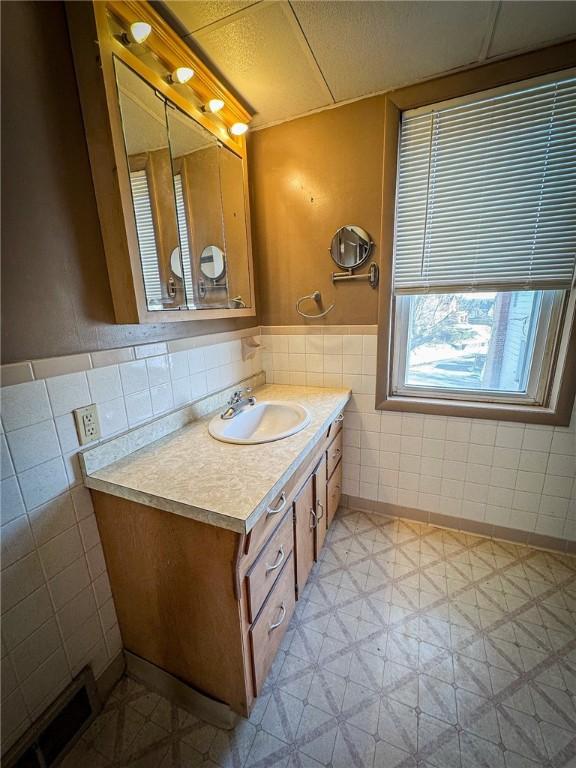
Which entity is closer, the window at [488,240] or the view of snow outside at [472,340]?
the window at [488,240]

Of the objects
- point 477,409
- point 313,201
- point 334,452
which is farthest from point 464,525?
point 313,201

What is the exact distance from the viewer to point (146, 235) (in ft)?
3.38

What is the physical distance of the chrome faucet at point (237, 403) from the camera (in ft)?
4.54

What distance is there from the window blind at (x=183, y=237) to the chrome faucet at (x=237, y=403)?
20.0 inches

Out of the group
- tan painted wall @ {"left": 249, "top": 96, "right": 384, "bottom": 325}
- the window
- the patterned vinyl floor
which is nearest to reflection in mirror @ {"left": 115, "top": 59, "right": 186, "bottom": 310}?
tan painted wall @ {"left": 249, "top": 96, "right": 384, "bottom": 325}

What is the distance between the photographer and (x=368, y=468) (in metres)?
1.92

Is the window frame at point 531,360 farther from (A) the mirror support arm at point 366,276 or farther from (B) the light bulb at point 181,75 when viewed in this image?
(B) the light bulb at point 181,75

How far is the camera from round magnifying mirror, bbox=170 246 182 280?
118 centimetres

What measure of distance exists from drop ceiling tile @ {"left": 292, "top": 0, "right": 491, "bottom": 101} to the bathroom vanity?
149 cm

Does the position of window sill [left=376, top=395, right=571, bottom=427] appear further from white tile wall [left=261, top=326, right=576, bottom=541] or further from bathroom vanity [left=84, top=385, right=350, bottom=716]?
bathroom vanity [left=84, top=385, right=350, bottom=716]

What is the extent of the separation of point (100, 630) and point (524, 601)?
181 centimetres

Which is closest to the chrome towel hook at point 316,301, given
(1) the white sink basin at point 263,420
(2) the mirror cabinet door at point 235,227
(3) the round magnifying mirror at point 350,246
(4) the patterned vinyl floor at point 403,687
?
(3) the round magnifying mirror at point 350,246

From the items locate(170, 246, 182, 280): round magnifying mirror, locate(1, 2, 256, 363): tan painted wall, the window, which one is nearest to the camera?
locate(1, 2, 256, 363): tan painted wall

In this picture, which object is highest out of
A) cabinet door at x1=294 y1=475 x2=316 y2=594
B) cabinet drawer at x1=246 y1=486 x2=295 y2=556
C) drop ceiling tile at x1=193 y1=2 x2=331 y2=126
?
drop ceiling tile at x1=193 y1=2 x2=331 y2=126
